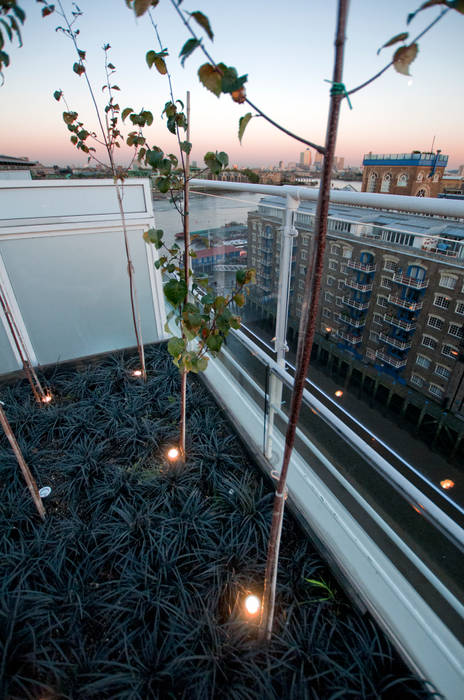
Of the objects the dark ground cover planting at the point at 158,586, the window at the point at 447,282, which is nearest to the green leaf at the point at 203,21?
the window at the point at 447,282

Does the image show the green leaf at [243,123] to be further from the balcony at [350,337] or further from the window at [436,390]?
the balcony at [350,337]

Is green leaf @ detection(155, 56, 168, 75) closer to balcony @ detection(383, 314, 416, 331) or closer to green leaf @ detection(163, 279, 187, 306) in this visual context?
green leaf @ detection(163, 279, 187, 306)

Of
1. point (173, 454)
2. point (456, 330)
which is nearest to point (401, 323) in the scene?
point (456, 330)

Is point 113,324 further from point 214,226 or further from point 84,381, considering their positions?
point 214,226

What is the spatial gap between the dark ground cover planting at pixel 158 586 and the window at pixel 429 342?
6.91ft

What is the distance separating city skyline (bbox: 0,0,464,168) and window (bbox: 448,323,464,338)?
1.58 meters

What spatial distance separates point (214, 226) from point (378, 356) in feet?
10.7

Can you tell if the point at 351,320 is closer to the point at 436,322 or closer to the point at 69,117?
the point at 436,322

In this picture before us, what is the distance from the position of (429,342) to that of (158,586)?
3.13m

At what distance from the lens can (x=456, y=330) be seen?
256 cm

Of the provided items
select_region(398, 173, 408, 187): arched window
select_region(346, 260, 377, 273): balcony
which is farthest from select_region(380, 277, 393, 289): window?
select_region(398, 173, 408, 187): arched window

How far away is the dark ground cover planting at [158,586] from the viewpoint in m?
1.10

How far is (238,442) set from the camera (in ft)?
7.00

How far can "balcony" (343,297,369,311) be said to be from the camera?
3895mm
